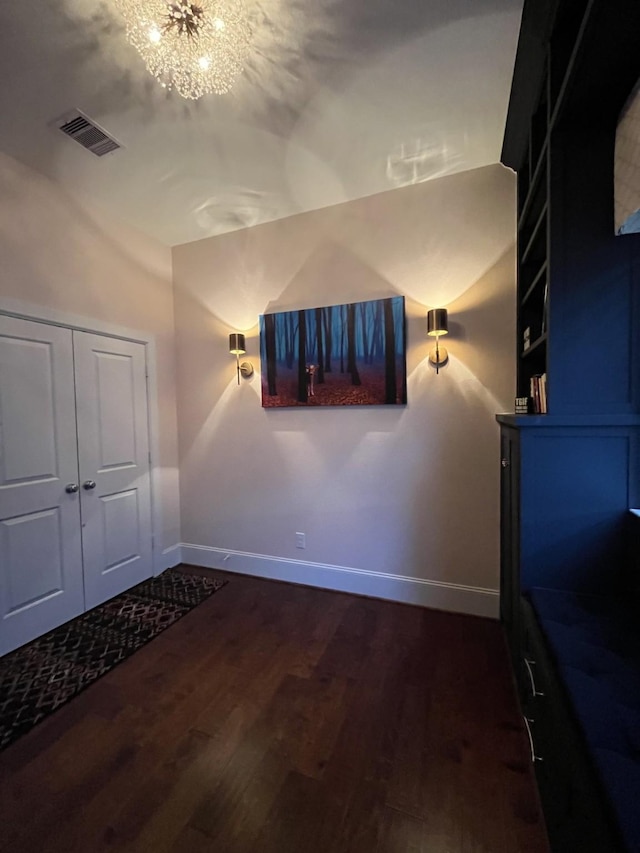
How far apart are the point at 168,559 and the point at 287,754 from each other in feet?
6.82

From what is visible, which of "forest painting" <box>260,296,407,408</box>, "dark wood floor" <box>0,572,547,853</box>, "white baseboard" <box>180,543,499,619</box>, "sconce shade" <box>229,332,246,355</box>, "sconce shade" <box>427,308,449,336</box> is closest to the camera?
"dark wood floor" <box>0,572,547,853</box>

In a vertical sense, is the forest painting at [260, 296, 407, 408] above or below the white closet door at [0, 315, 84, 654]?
above

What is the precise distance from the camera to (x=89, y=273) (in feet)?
7.87

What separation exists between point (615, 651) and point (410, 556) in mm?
1443

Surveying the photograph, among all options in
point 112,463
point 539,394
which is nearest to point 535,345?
point 539,394

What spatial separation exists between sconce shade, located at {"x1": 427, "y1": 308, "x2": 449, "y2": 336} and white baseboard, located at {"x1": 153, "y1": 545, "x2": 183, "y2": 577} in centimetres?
287

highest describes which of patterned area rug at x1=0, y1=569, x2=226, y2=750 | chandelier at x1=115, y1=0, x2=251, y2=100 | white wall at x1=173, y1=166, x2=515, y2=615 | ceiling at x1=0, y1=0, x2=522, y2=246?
ceiling at x1=0, y1=0, x2=522, y2=246

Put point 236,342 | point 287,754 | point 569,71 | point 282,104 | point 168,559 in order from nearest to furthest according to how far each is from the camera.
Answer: point 569,71 → point 287,754 → point 282,104 → point 236,342 → point 168,559

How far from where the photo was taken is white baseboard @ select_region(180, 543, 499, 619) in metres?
2.24

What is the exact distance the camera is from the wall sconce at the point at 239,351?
2.69 meters

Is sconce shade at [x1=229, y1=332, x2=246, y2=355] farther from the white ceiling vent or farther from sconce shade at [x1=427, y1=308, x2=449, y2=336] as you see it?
sconce shade at [x1=427, y1=308, x2=449, y2=336]

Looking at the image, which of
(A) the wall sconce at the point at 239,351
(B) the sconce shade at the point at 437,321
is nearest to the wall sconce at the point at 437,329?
(B) the sconce shade at the point at 437,321

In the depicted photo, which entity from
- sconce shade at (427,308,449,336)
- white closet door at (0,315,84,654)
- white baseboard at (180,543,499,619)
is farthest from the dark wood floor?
sconce shade at (427,308,449,336)

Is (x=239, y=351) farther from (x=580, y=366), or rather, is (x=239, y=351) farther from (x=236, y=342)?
(x=580, y=366)
